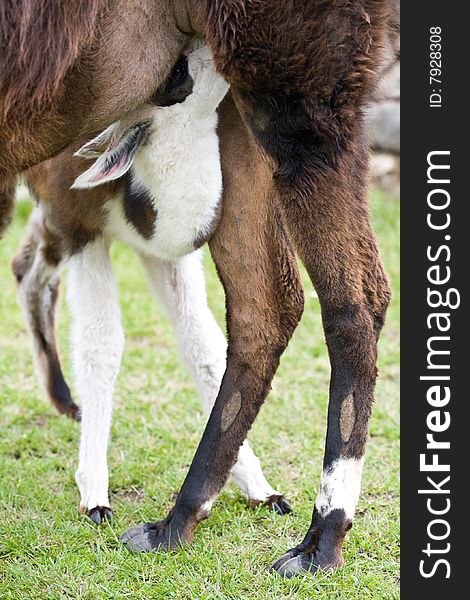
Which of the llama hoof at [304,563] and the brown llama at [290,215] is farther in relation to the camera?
the llama hoof at [304,563]

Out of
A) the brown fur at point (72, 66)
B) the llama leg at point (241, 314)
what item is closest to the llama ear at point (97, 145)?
the brown fur at point (72, 66)

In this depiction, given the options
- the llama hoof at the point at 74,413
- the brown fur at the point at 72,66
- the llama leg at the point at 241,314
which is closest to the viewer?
the brown fur at the point at 72,66

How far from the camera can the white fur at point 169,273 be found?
147 inches

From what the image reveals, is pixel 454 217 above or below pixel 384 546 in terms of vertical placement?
above

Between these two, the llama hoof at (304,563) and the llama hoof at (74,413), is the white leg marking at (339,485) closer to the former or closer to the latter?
the llama hoof at (304,563)

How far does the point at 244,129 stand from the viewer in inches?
148

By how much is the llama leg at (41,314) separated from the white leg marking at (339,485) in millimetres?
2129

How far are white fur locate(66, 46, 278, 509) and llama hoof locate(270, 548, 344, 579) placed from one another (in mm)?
594

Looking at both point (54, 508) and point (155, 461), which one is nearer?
point (54, 508)

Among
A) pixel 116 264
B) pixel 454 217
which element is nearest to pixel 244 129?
pixel 454 217

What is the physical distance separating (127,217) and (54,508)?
1.26 meters

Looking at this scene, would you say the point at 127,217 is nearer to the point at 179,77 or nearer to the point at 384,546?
the point at 179,77

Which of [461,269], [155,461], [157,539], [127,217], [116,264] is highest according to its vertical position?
[116,264]

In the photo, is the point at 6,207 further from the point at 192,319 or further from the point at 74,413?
the point at 74,413
